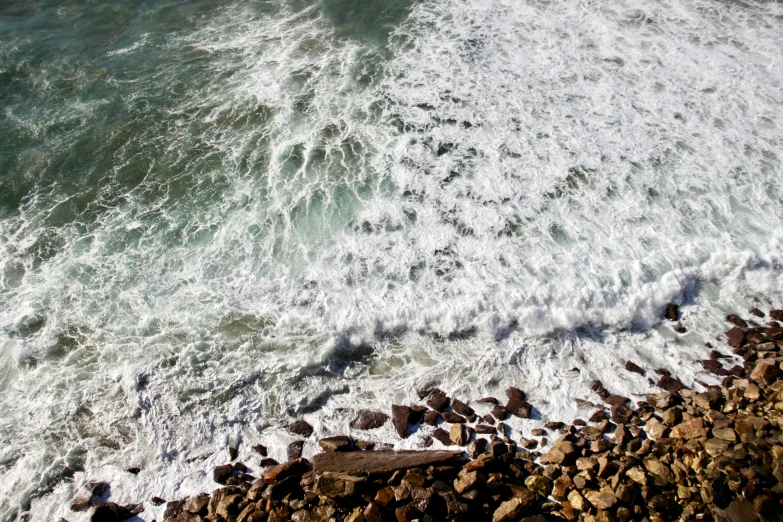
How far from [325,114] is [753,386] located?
946cm

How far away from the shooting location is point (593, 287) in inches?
305

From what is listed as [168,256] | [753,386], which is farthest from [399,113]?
[753,386]

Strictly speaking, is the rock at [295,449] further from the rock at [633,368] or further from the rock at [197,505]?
the rock at [633,368]

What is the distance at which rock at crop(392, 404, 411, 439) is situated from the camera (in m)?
6.16

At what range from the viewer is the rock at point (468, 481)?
5172 millimetres

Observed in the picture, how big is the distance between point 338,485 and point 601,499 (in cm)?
268

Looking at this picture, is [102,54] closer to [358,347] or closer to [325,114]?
[325,114]

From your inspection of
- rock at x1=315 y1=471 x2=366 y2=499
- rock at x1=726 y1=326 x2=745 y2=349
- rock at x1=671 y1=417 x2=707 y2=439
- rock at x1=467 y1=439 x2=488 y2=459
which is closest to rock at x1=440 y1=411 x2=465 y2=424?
rock at x1=467 y1=439 x2=488 y2=459

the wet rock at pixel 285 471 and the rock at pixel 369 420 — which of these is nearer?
the wet rock at pixel 285 471

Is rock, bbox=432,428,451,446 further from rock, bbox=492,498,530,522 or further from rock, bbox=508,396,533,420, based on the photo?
rock, bbox=492,498,530,522

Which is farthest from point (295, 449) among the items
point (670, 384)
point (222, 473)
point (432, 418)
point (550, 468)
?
point (670, 384)

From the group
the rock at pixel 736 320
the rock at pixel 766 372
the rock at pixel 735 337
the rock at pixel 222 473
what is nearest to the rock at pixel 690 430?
the rock at pixel 766 372

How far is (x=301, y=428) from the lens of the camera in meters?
6.30

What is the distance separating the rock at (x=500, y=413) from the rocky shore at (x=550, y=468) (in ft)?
0.04
